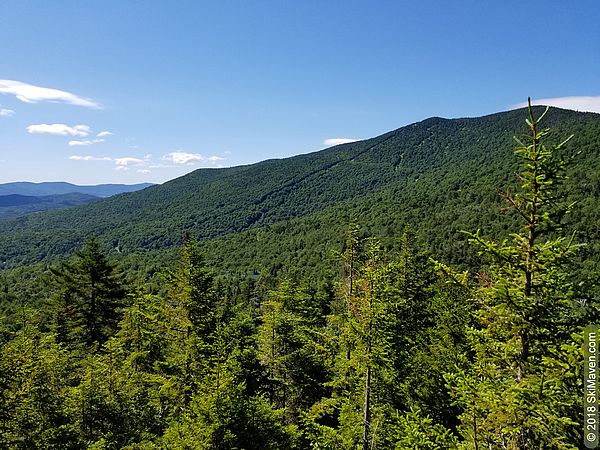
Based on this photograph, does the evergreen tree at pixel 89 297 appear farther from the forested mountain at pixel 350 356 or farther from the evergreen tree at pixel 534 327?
the evergreen tree at pixel 534 327

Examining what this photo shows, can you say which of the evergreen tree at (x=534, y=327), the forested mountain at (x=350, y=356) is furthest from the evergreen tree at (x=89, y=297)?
the evergreen tree at (x=534, y=327)

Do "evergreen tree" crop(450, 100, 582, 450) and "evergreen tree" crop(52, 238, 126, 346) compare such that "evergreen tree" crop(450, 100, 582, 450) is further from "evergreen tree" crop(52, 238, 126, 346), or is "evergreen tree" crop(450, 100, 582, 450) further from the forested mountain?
"evergreen tree" crop(52, 238, 126, 346)

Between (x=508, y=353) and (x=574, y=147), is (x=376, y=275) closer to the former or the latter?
(x=508, y=353)

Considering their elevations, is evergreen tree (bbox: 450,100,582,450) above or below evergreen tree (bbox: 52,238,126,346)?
above

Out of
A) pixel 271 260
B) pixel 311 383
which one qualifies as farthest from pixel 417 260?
pixel 271 260

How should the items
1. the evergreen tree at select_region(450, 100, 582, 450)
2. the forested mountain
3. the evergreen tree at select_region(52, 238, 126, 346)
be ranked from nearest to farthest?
the evergreen tree at select_region(450, 100, 582, 450) < the forested mountain < the evergreen tree at select_region(52, 238, 126, 346)

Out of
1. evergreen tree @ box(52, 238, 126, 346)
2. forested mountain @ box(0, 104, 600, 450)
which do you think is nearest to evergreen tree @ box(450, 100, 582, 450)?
forested mountain @ box(0, 104, 600, 450)

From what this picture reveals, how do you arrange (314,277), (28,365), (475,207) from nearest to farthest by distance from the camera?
(28,365) → (314,277) → (475,207)

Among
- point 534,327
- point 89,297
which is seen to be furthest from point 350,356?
point 89,297

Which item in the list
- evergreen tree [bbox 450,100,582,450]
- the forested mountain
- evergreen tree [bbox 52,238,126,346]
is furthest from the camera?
evergreen tree [bbox 52,238,126,346]

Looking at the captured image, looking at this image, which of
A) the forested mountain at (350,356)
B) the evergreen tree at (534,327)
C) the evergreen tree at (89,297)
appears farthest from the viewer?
the evergreen tree at (89,297)

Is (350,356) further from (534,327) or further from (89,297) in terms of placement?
(89,297)

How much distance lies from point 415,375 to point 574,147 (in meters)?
141

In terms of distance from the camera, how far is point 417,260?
23922mm
